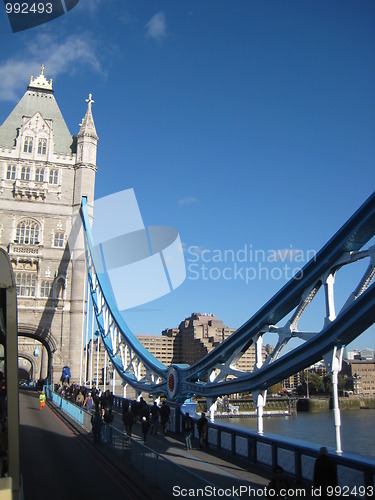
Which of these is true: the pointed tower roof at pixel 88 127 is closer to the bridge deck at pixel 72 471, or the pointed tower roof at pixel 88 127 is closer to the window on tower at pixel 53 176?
the window on tower at pixel 53 176

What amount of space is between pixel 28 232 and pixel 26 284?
427 cm

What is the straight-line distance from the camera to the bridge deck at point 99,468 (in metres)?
10.3

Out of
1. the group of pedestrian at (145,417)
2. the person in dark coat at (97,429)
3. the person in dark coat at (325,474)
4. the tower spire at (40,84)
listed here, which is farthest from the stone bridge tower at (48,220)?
the person in dark coat at (325,474)

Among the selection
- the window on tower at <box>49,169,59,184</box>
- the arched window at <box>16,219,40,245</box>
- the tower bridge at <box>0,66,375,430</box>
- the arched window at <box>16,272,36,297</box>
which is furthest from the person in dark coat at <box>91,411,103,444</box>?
the window on tower at <box>49,169,59,184</box>

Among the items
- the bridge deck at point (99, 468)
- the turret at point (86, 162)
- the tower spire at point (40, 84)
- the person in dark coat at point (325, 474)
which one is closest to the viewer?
the person in dark coat at point (325, 474)

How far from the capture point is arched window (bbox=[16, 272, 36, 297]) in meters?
38.7

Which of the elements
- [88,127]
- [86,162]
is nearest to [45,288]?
[86,162]

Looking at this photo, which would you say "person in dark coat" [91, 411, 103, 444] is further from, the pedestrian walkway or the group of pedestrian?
the pedestrian walkway

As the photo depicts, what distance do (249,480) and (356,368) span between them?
138039 mm

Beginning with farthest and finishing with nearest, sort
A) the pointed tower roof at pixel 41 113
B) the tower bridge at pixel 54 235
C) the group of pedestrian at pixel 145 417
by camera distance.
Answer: the pointed tower roof at pixel 41 113
the tower bridge at pixel 54 235
the group of pedestrian at pixel 145 417

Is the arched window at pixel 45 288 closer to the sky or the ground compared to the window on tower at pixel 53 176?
closer to the ground

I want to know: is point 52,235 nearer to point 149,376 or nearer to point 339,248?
point 149,376

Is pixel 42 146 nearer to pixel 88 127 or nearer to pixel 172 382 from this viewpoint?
pixel 88 127

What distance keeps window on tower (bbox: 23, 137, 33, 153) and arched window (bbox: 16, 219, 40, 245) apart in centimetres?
639
